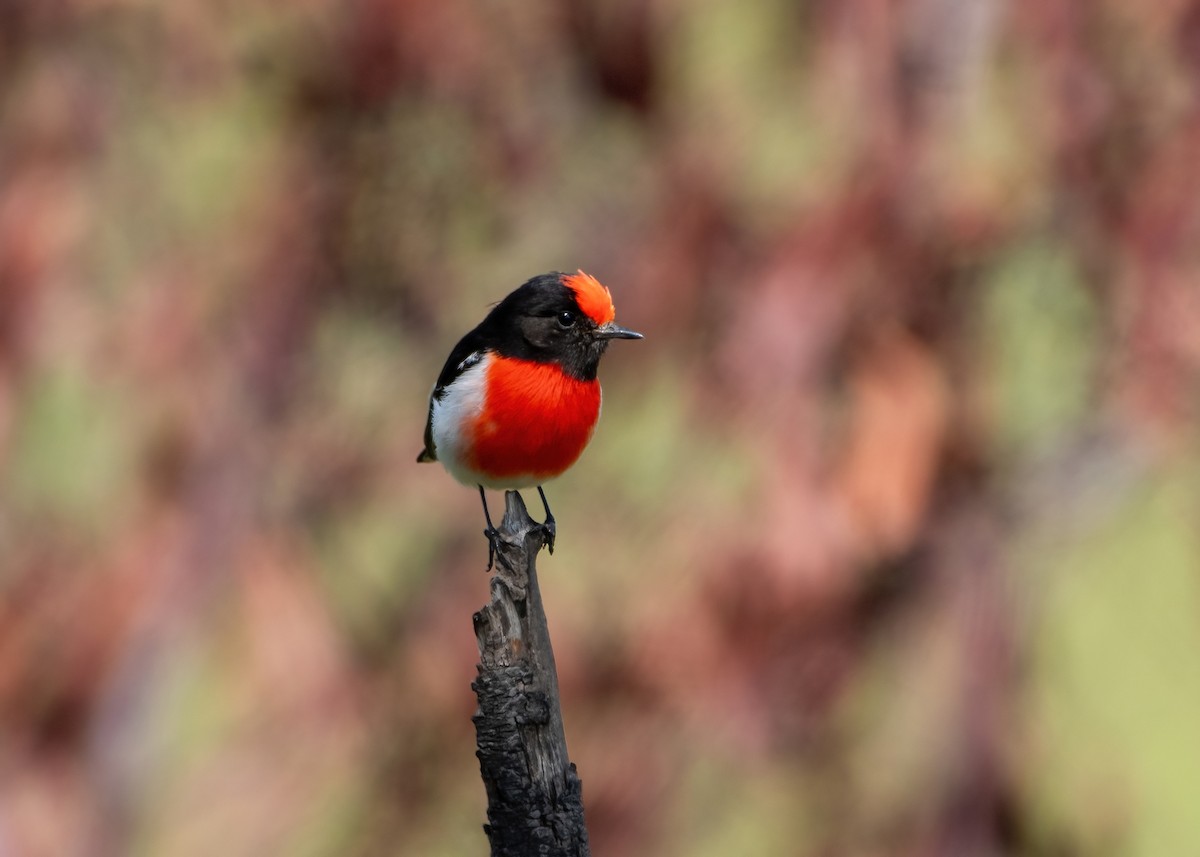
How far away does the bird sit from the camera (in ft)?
10.8

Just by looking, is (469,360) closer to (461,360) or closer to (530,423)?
(461,360)

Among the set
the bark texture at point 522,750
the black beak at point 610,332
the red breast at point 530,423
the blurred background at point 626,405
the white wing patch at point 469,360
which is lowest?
the bark texture at point 522,750

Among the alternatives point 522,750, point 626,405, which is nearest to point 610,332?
point 522,750

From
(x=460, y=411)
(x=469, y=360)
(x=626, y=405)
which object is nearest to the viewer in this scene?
(x=460, y=411)

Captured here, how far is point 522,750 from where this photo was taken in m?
2.29

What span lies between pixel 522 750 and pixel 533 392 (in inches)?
46.6

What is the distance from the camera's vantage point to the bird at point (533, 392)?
3.29 metres

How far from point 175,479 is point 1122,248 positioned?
11.8 ft

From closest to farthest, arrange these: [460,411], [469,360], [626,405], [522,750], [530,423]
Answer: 1. [522,750]
2. [530,423]
3. [460,411]
4. [469,360]
5. [626,405]

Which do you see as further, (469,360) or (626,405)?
(626,405)

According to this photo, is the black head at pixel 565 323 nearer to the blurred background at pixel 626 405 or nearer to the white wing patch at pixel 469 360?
the white wing patch at pixel 469 360

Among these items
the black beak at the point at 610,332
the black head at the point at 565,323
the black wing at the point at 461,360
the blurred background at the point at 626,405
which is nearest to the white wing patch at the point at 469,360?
the black wing at the point at 461,360

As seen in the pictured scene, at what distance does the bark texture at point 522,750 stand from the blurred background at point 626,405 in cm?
256

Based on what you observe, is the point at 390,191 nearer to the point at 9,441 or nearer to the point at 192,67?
the point at 192,67
